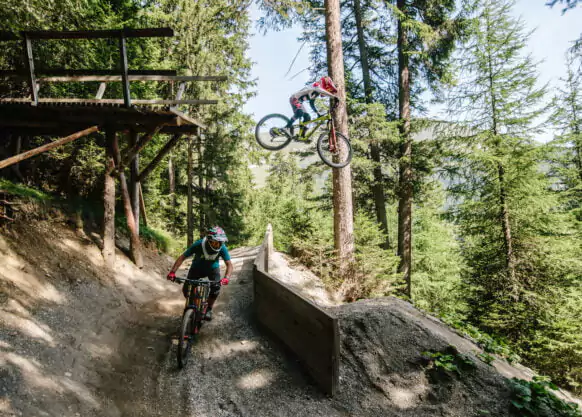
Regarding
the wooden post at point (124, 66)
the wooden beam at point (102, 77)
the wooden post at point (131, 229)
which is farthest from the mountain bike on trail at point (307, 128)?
the wooden post at point (131, 229)

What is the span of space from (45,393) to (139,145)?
6.03 meters

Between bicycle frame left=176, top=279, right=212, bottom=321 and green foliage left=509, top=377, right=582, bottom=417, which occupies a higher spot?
bicycle frame left=176, top=279, right=212, bottom=321

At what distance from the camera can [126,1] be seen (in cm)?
1237

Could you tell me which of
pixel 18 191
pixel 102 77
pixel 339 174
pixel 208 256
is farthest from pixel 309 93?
pixel 18 191

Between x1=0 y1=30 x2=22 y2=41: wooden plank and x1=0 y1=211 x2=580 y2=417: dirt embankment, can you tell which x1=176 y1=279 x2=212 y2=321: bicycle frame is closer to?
x1=0 y1=211 x2=580 y2=417: dirt embankment

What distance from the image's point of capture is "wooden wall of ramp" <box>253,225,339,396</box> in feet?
14.6

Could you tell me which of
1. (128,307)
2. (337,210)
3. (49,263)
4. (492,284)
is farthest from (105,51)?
(492,284)

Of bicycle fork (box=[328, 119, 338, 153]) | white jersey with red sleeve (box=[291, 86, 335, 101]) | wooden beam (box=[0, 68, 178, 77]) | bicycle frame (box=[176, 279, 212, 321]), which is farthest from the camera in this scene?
bicycle fork (box=[328, 119, 338, 153])

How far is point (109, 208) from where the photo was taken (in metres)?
8.26

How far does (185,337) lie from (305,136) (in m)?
5.00

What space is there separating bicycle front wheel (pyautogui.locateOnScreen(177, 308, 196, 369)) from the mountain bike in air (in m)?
4.36

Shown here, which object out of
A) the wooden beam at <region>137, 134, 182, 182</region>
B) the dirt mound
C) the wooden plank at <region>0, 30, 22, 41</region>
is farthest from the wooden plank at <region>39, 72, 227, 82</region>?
the dirt mound

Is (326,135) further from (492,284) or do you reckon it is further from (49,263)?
(492,284)

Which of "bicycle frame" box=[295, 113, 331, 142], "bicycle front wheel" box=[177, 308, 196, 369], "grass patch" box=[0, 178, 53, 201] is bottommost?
"bicycle front wheel" box=[177, 308, 196, 369]
